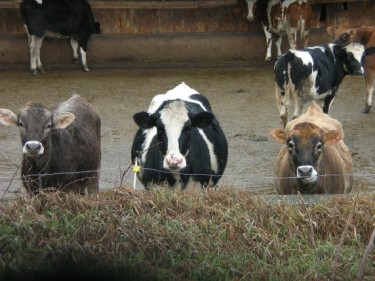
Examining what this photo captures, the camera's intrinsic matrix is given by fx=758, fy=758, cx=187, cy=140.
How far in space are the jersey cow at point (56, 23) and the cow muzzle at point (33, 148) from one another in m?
8.64

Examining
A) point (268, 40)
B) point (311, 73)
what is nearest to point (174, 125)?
point (311, 73)

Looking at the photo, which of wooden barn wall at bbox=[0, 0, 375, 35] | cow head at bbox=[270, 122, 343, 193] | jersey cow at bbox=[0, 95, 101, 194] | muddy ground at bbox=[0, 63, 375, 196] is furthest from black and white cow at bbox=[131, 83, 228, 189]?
wooden barn wall at bbox=[0, 0, 375, 35]

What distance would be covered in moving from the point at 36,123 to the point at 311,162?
2.62 m

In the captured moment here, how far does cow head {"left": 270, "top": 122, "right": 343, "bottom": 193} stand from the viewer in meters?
7.11

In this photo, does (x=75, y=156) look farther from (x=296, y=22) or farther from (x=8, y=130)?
(x=296, y=22)

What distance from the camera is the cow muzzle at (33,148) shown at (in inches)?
268

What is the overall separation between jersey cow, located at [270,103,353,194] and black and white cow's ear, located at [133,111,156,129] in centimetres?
125

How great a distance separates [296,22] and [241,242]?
11089 millimetres

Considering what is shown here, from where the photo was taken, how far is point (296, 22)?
15.8m

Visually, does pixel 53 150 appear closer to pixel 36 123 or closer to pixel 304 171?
pixel 36 123

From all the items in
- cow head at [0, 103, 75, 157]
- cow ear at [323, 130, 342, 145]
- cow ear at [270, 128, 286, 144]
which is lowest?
cow ear at [270, 128, 286, 144]

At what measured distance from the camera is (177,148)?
698 centimetres

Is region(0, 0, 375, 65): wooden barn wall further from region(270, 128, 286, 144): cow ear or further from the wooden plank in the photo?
region(270, 128, 286, 144): cow ear

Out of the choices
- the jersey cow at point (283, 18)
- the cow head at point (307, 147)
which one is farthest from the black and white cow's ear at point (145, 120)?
the jersey cow at point (283, 18)
